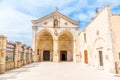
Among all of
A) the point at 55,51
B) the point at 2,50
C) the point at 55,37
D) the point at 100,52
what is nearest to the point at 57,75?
the point at 2,50

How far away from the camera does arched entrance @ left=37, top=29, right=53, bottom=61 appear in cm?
2655

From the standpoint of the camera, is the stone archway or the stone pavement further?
the stone archway

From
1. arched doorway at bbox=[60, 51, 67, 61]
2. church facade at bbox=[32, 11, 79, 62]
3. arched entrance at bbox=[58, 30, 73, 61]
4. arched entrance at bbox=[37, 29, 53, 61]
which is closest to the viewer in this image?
church facade at bbox=[32, 11, 79, 62]

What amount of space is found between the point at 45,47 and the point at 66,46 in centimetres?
462

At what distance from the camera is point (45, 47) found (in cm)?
2695

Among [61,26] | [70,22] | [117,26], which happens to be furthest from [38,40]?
[117,26]

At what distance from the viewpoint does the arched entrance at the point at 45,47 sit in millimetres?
26547

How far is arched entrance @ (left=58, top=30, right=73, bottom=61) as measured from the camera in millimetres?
27016

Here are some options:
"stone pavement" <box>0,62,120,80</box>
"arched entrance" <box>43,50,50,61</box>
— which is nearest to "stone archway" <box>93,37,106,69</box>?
"stone pavement" <box>0,62,120,80</box>

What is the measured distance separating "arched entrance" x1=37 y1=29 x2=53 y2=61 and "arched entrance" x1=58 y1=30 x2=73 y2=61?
211cm

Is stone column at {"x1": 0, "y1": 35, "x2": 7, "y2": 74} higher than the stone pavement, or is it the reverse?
stone column at {"x1": 0, "y1": 35, "x2": 7, "y2": 74}

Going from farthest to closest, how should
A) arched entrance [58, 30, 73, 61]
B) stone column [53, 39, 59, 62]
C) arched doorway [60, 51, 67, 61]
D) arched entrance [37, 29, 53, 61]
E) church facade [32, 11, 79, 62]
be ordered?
arched doorway [60, 51, 67, 61]
arched entrance [58, 30, 73, 61]
arched entrance [37, 29, 53, 61]
church facade [32, 11, 79, 62]
stone column [53, 39, 59, 62]

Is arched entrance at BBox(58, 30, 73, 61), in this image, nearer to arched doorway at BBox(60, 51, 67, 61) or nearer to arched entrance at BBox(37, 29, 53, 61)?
arched doorway at BBox(60, 51, 67, 61)

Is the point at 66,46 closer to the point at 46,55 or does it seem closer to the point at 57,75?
the point at 46,55
